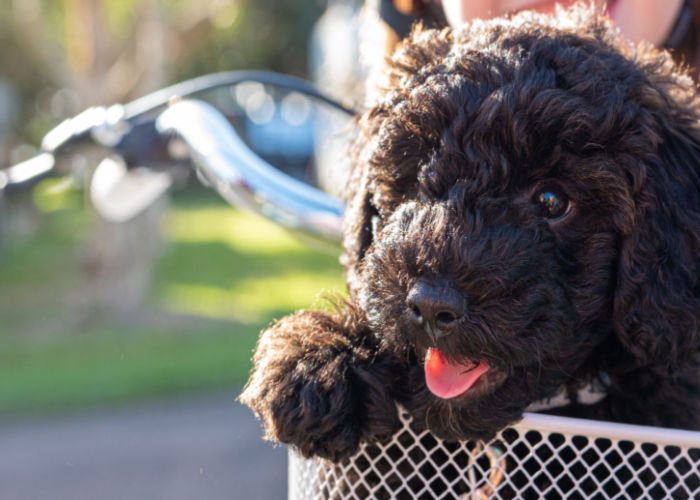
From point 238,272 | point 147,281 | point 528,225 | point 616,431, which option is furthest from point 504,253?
point 238,272

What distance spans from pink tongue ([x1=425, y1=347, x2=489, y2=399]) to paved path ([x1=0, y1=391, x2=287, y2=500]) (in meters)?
4.83

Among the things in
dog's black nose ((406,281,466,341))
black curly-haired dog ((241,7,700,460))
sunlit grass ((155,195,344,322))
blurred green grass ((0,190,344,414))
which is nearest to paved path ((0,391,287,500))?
blurred green grass ((0,190,344,414))

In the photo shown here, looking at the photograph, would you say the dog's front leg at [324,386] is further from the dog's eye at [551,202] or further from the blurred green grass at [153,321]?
the dog's eye at [551,202]

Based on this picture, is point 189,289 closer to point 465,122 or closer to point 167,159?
point 167,159

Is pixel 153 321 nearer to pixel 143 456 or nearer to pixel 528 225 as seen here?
pixel 143 456

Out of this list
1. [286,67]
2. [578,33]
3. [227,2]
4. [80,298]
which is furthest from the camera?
[286,67]

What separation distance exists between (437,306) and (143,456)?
6256mm

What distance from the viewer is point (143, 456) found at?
7.22 meters

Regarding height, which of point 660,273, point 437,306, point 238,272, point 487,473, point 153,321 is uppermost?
point 238,272

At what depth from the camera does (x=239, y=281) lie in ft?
47.5

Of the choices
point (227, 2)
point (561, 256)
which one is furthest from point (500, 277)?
point (227, 2)

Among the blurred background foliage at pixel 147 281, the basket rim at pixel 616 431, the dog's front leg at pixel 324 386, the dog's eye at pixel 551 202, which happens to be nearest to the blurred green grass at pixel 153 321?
the blurred background foliage at pixel 147 281

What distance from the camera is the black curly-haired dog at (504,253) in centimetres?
169

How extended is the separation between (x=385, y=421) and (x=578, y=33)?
3.59ft
